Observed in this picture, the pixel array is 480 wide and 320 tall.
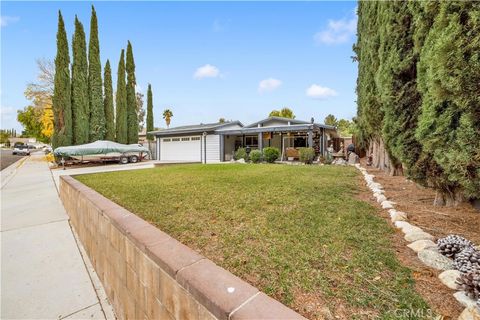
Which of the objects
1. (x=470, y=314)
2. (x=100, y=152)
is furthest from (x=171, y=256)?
(x=100, y=152)

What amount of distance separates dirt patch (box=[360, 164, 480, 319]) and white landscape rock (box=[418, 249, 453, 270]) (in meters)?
0.05

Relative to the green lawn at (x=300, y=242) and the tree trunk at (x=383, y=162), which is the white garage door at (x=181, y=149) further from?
the green lawn at (x=300, y=242)

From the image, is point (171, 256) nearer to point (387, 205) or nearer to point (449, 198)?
point (387, 205)

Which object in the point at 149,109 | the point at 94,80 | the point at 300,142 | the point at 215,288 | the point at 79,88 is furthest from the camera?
the point at 149,109

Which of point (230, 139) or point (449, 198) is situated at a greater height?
point (230, 139)

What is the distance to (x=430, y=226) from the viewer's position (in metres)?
2.62

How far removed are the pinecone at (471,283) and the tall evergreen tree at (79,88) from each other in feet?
78.1

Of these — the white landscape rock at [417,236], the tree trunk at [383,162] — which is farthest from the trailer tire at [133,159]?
the white landscape rock at [417,236]

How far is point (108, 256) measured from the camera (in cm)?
283

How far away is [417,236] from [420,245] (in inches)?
8.0

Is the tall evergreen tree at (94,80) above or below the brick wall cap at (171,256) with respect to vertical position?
above

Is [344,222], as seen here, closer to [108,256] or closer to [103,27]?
[108,256]

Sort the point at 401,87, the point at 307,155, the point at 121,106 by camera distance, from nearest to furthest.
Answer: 1. the point at 401,87
2. the point at 307,155
3. the point at 121,106

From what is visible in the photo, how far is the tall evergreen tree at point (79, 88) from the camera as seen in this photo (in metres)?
19.5
